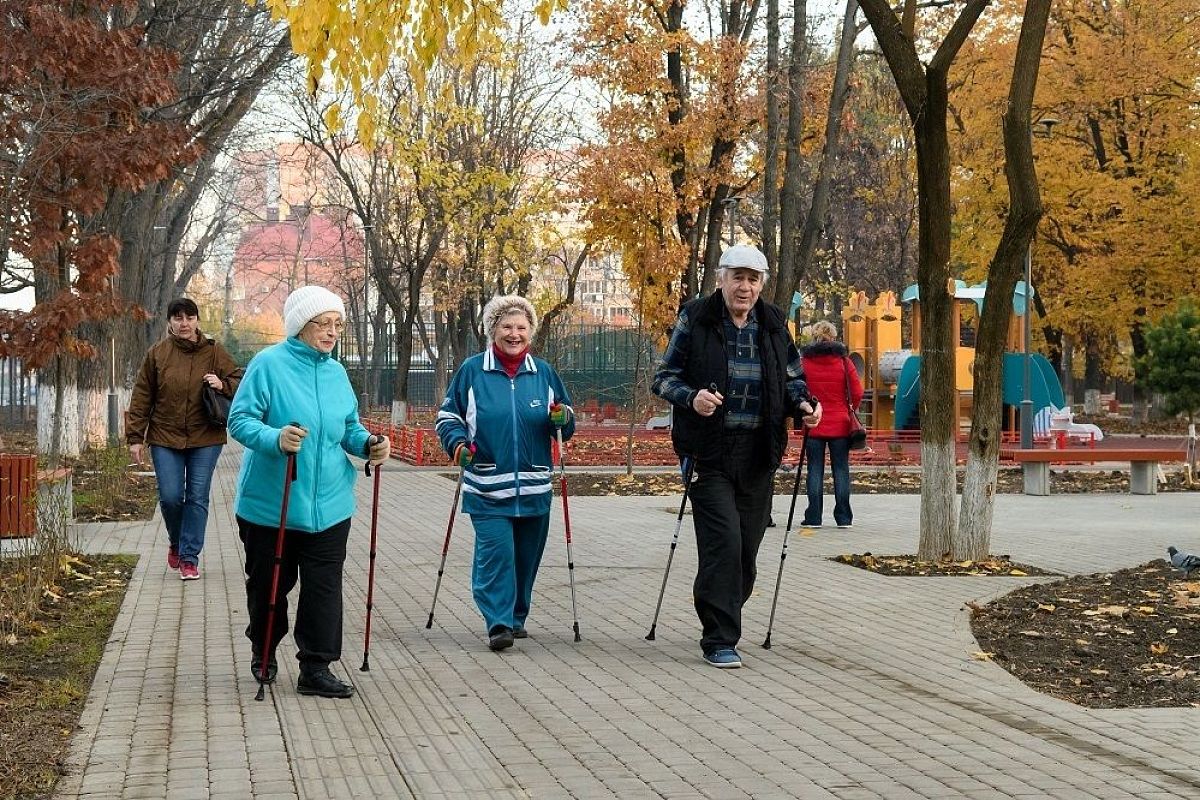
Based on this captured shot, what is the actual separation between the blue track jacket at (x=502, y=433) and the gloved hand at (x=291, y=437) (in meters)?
1.66

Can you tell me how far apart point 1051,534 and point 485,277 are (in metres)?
32.7

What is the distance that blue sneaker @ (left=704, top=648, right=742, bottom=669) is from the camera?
8.35 m

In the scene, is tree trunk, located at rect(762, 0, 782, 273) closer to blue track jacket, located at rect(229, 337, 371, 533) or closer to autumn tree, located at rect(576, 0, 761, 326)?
autumn tree, located at rect(576, 0, 761, 326)

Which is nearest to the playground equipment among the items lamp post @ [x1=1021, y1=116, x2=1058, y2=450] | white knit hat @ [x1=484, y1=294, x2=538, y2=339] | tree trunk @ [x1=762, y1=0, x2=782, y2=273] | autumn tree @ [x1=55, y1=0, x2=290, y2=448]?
lamp post @ [x1=1021, y1=116, x2=1058, y2=450]

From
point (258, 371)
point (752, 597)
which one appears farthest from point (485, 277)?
point (258, 371)

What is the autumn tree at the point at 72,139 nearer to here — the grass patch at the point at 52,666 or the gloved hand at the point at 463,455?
the grass patch at the point at 52,666

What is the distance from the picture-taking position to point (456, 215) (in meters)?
40.5

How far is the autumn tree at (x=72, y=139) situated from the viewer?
1480 cm

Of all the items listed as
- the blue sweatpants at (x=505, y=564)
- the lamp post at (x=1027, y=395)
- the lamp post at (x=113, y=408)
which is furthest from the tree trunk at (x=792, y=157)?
the lamp post at (x=113, y=408)

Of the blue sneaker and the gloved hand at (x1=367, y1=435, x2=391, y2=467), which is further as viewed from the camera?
the blue sneaker

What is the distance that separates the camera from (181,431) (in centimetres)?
1174

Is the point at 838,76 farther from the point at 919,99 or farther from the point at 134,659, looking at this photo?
the point at 134,659

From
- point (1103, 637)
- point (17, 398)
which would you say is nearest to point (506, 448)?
point (1103, 637)

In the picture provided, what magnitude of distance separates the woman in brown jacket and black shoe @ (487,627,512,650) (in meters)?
3.59
